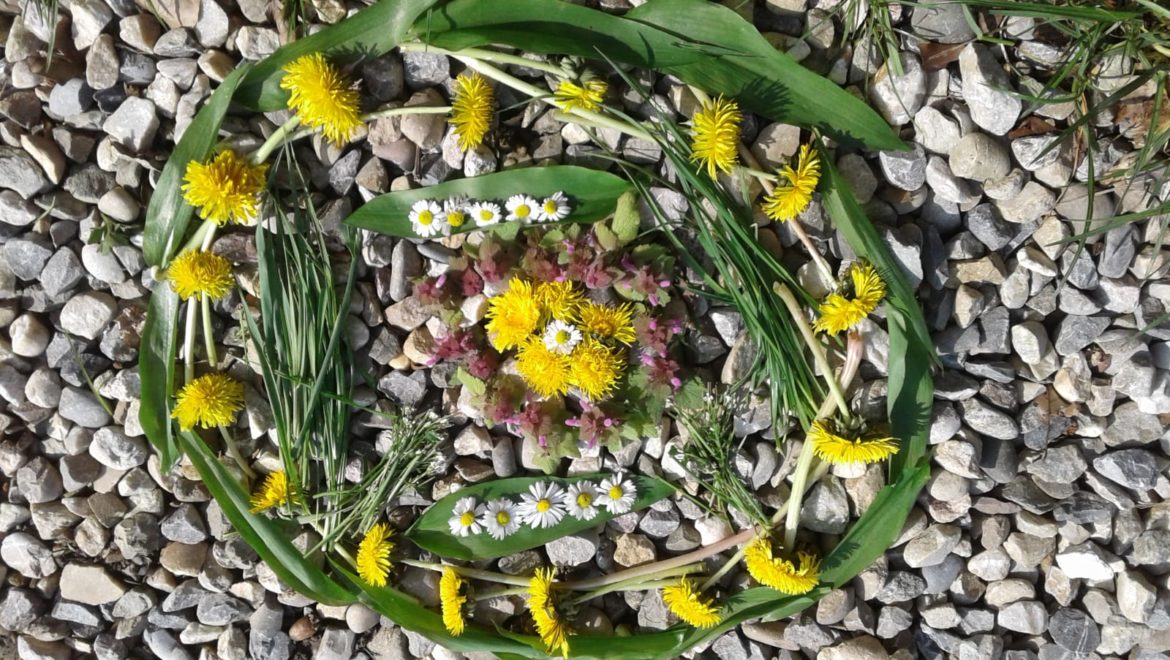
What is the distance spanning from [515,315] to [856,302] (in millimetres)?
577

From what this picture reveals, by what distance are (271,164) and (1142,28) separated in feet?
4.88

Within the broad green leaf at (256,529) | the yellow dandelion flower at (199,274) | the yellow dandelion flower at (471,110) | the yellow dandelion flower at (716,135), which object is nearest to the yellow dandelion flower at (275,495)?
the broad green leaf at (256,529)

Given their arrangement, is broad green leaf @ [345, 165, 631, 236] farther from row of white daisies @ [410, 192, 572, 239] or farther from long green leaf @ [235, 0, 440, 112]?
long green leaf @ [235, 0, 440, 112]

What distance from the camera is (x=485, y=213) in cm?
133

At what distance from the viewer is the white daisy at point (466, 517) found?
1437 millimetres

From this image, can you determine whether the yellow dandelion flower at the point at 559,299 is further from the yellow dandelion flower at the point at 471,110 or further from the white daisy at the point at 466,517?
the white daisy at the point at 466,517

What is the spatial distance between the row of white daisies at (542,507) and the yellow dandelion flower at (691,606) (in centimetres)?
17

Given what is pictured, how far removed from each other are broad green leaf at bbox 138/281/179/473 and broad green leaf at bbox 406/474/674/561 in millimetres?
500

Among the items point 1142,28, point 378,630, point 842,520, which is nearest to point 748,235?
point 842,520

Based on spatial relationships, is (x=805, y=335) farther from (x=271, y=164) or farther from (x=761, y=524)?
(x=271, y=164)

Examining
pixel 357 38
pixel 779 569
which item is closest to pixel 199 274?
pixel 357 38

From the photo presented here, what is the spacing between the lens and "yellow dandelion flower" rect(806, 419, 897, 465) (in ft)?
4.21

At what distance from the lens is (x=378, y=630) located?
5.15 feet

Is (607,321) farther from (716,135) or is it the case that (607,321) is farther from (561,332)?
(716,135)
